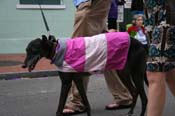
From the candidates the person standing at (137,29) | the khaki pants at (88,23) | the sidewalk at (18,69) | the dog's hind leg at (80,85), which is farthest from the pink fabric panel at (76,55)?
the sidewalk at (18,69)

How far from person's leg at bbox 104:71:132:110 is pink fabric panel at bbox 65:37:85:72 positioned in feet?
3.20

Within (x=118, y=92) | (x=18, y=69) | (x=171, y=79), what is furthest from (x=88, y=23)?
(x=18, y=69)

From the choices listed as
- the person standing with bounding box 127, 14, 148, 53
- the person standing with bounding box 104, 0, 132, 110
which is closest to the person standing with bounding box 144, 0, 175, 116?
the person standing with bounding box 104, 0, 132, 110

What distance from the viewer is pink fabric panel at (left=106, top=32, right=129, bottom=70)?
527 cm

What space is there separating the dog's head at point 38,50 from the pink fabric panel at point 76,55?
0.66 ft

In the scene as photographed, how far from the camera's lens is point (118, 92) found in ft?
20.0

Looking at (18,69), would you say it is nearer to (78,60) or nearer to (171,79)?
(78,60)

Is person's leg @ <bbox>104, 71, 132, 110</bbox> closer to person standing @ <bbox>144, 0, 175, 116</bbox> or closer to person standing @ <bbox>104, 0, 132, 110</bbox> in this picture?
person standing @ <bbox>104, 0, 132, 110</bbox>

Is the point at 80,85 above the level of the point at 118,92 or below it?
above

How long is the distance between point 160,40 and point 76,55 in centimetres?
134

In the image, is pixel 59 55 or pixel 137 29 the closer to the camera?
pixel 59 55

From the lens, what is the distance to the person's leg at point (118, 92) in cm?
607

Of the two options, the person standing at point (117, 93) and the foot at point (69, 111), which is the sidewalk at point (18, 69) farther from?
the foot at point (69, 111)

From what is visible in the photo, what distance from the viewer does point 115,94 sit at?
6.13 m
